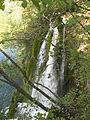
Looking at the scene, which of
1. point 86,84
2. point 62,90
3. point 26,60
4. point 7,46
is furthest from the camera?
point 7,46

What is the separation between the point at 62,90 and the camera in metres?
6.40

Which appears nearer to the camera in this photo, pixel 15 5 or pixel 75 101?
pixel 75 101

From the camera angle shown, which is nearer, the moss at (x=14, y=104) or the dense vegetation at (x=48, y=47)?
the dense vegetation at (x=48, y=47)

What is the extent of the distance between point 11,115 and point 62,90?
4.88ft

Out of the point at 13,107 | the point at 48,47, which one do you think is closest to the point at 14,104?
the point at 13,107

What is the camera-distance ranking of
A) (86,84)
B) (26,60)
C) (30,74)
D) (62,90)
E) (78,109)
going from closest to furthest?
(78,109) → (86,84) → (62,90) → (30,74) → (26,60)

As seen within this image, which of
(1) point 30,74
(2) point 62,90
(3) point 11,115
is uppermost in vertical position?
(1) point 30,74

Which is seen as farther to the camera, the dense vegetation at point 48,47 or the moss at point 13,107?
the moss at point 13,107

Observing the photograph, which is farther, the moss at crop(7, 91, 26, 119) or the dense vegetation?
the moss at crop(7, 91, 26, 119)

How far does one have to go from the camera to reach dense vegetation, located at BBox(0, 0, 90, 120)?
3256mm

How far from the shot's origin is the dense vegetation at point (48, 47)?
326 centimetres

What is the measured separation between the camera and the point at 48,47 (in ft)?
22.2

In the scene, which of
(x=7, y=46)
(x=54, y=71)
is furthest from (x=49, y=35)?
(x=7, y=46)

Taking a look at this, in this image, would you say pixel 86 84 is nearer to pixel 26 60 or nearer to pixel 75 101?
pixel 75 101
